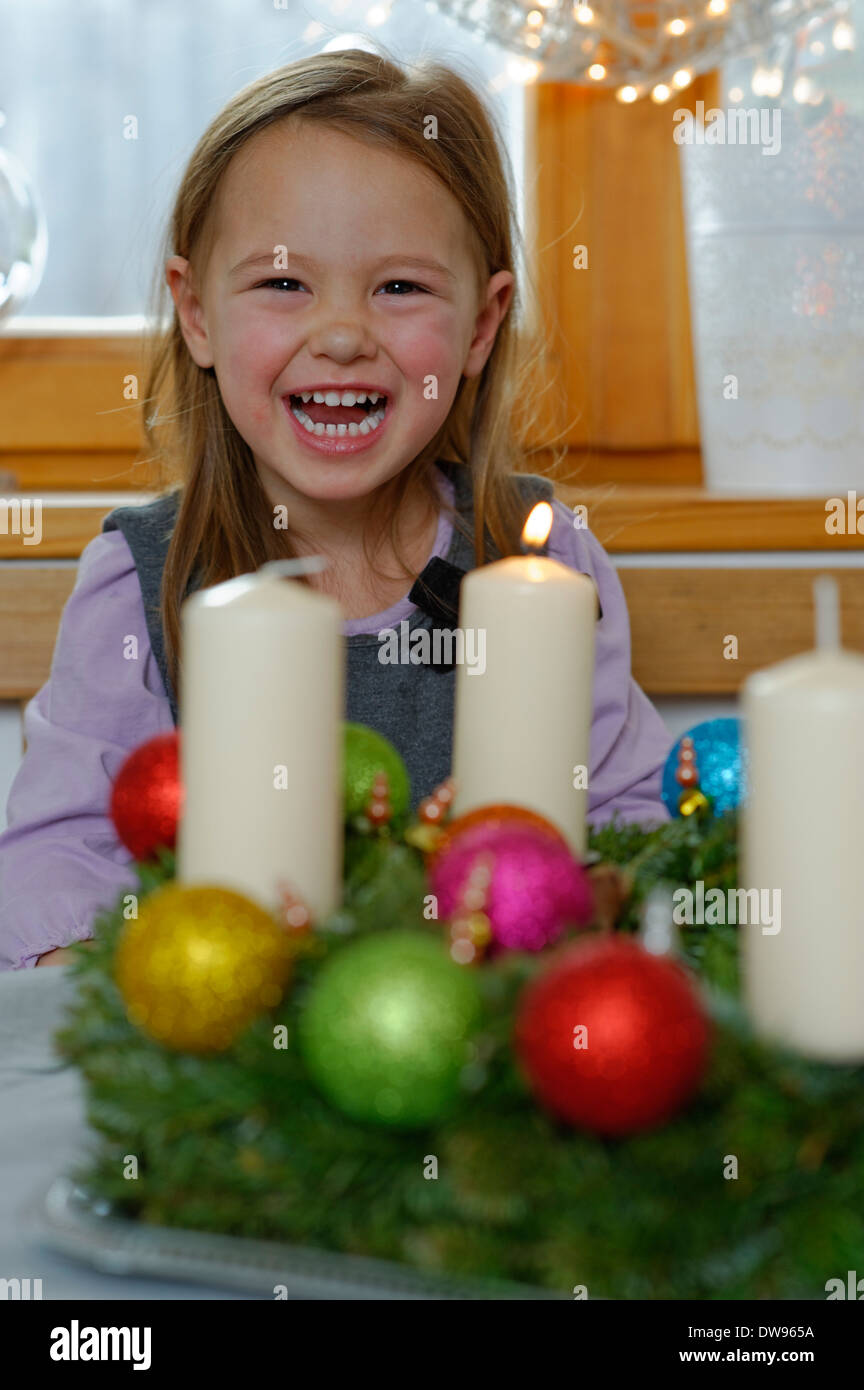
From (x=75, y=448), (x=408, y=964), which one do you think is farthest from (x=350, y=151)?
(x=408, y=964)

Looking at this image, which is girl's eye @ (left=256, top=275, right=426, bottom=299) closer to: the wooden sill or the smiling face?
the smiling face

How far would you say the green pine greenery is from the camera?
1.33ft

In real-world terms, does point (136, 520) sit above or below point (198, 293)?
below

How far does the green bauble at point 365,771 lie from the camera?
2.14 feet

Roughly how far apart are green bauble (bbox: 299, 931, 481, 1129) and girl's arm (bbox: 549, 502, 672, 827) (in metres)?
0.83

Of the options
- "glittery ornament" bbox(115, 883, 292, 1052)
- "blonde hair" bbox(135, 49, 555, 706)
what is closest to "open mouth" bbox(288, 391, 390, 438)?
"blonde hair" bbox(135, 49, 555, 706)

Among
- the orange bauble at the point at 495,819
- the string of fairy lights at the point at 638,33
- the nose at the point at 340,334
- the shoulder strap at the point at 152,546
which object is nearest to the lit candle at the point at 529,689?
the orange bauble at the point at 495,819

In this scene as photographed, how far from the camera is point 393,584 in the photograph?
1.41 meters

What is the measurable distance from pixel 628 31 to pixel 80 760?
1039 millimetres

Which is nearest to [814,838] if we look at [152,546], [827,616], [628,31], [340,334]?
[827,616]

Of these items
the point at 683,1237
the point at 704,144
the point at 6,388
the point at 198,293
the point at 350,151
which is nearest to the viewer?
the point at 683,1237

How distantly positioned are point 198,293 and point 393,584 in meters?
0.31

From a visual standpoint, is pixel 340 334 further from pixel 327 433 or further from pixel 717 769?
pixel 717 769
